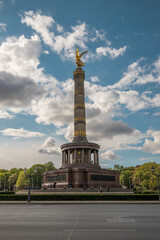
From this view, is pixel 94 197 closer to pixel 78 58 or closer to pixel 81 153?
pixel 81 153

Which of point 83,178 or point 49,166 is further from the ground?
point 49,166

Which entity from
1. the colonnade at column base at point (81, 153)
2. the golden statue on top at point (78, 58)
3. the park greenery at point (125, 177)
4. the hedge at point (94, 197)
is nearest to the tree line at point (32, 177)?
the park greenery at point (125, 177)

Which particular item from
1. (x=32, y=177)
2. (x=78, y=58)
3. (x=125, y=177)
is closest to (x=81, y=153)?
(x=78, y=58)

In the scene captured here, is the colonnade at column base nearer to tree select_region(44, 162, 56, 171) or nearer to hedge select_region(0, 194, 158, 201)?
hedge select_region(0, 194, 158, 201)

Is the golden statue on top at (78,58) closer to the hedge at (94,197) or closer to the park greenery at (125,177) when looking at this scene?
the park greenery at (125,177)

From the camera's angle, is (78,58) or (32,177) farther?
(32,177)

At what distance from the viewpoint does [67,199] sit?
30062 millimetres

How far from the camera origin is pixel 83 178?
53219 mm

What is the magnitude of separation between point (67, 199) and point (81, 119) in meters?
38.9

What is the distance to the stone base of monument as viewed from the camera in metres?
52.9

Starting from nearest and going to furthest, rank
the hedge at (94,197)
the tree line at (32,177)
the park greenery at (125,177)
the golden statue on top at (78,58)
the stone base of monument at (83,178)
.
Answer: the hedge at (94,197) < the stone base of monument at (83,178) < the park greenery at (125,177) < the golden statue on top at (78,58) < the tree line at (32,177)

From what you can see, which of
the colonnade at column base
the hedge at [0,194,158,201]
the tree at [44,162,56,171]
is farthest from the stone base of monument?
the tree at [44,162,56,171]

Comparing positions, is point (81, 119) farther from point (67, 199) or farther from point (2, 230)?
point (2, 230)

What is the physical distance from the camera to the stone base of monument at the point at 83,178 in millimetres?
52888
